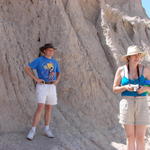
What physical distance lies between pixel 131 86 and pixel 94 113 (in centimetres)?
353

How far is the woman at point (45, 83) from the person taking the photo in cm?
545

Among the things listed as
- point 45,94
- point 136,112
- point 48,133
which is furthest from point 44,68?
point 136,112

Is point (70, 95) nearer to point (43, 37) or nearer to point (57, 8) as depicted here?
point (43, 37)

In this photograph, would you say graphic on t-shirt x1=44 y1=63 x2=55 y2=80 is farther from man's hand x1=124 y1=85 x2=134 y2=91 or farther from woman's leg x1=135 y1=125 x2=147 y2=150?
woman's leg x1=135 y1=125 x2=147 y2=150

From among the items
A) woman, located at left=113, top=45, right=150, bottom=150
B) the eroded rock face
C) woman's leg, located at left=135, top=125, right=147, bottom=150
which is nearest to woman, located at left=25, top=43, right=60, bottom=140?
the eroded rock face

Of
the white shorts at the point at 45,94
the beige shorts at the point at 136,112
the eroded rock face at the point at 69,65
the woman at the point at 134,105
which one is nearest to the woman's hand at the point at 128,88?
the woman at the point at 134,105

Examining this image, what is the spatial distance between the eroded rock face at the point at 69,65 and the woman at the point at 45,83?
1.95ft

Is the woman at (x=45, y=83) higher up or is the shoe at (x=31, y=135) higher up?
the woman at (x=45, y=83)

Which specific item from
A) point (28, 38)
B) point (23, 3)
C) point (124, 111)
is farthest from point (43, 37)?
point (124, 111)

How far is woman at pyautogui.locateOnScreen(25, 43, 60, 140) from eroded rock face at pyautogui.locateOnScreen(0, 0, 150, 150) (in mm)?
594

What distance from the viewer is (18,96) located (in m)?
6.31

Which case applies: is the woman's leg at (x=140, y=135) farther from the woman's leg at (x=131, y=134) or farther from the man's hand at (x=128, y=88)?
the man's hand at (x=128, y=88)

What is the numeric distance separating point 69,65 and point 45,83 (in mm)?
2291

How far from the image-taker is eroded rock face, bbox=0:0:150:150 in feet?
20.5
